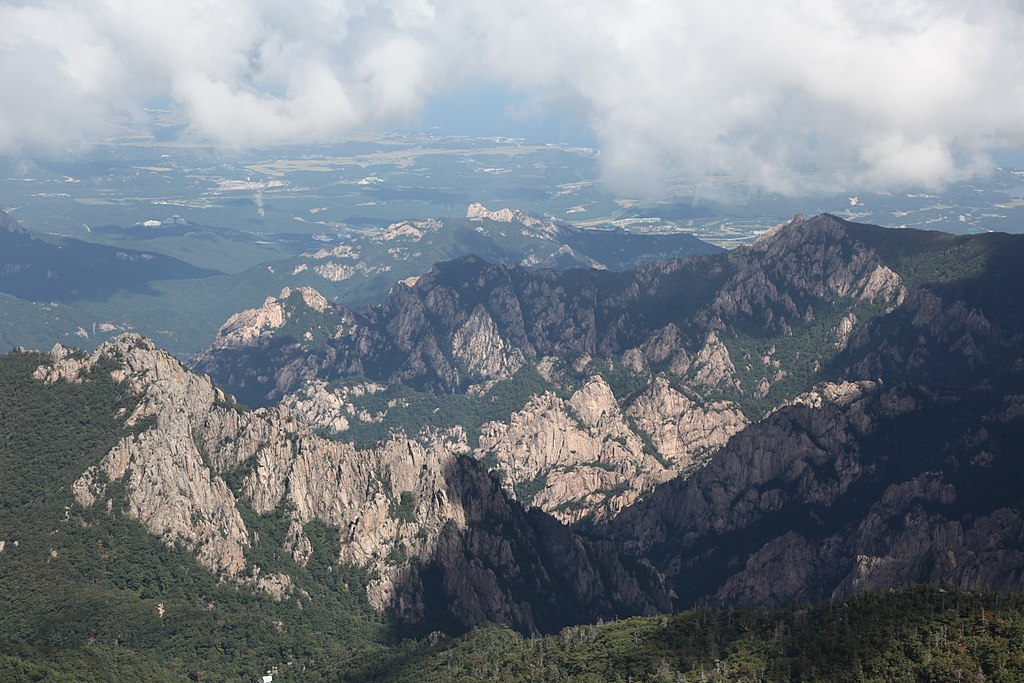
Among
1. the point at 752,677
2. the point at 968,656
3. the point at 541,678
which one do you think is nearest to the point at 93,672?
the point at 541,678

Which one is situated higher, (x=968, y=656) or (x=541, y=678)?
(x=968, y=656)

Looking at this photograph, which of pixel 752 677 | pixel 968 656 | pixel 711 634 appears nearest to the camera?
pixel 968 656

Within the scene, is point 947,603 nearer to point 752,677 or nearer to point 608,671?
point 752,677

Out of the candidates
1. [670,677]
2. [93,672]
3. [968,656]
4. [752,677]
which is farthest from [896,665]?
[93,672]

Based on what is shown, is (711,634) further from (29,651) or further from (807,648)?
(29,651)

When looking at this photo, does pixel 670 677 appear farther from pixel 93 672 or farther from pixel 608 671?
pixel 93 672

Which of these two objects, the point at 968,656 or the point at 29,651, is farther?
the point at 29,651

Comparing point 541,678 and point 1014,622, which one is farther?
point 541,678

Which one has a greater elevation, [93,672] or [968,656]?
[968,656]

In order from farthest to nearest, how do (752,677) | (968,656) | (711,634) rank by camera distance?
(711,634)
(752,677)
(968,656)
